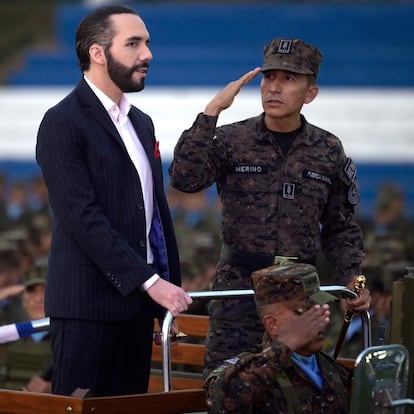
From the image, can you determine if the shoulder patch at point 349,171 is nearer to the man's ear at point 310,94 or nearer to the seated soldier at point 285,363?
the man's ear at point 310,94

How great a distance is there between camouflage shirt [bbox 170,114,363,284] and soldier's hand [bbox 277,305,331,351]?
41.3 inches

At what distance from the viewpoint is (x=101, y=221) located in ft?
14.7

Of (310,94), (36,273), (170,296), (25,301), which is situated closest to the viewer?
(170,296)

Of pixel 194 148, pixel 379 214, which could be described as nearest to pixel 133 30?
pixel 194 148

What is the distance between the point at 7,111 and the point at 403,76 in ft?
19.3

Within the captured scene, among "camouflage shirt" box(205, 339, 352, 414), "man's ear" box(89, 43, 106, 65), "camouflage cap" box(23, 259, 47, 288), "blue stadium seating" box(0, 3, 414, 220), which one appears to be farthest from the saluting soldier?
"blue stadium seating" box(0, 3, 414, 220)

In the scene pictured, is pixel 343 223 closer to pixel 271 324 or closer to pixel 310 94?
pixel 310 94

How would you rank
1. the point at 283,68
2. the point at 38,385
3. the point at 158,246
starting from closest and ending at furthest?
the point at 158,246
the point at 283,68
the point at 38,385

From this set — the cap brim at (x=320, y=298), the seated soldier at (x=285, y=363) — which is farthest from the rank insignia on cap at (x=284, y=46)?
the cap brim at (x=320, y=298)

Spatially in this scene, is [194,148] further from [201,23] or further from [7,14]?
[7,14]

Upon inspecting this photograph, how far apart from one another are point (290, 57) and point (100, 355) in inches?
52.1

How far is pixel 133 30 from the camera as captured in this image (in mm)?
4625

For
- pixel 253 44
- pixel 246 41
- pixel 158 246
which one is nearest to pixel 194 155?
pixel 158 246

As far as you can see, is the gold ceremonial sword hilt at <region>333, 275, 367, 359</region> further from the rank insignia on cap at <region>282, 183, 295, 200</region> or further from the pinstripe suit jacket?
the pinstripe suit jacket
